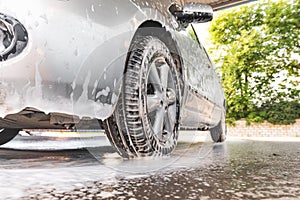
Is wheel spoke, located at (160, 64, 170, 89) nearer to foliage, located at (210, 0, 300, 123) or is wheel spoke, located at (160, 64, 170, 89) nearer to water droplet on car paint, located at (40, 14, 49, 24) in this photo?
water droplet on car paint, located at (40, 14, 49, 24)

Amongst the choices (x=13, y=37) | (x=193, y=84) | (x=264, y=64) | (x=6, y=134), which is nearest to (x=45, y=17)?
(x=13, y=37)

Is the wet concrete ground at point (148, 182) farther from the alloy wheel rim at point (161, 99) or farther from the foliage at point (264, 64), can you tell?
the foliage at point (264, 64)

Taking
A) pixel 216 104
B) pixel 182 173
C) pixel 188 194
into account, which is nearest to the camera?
pixel 188 194

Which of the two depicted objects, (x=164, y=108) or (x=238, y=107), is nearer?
(x=164, y=108)

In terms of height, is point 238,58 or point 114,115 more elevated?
point 238,58

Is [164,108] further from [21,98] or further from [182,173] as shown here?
[21,98]

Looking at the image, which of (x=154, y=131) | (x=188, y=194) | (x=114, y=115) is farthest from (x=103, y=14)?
(x=188, y=194)

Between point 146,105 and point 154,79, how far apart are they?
0.69 feet

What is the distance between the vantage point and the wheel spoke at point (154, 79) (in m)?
1.71

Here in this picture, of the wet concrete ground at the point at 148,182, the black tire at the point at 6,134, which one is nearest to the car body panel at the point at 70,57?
the wet concrete ground at the point at 148,182

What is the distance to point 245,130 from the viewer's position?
9805 millimetres

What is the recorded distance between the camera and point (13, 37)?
118 cm

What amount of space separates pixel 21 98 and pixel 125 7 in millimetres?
581

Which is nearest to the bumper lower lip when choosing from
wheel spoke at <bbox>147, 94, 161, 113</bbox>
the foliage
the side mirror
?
wheel spoke at <bbox>147, 94, 161, 113</bbox>
